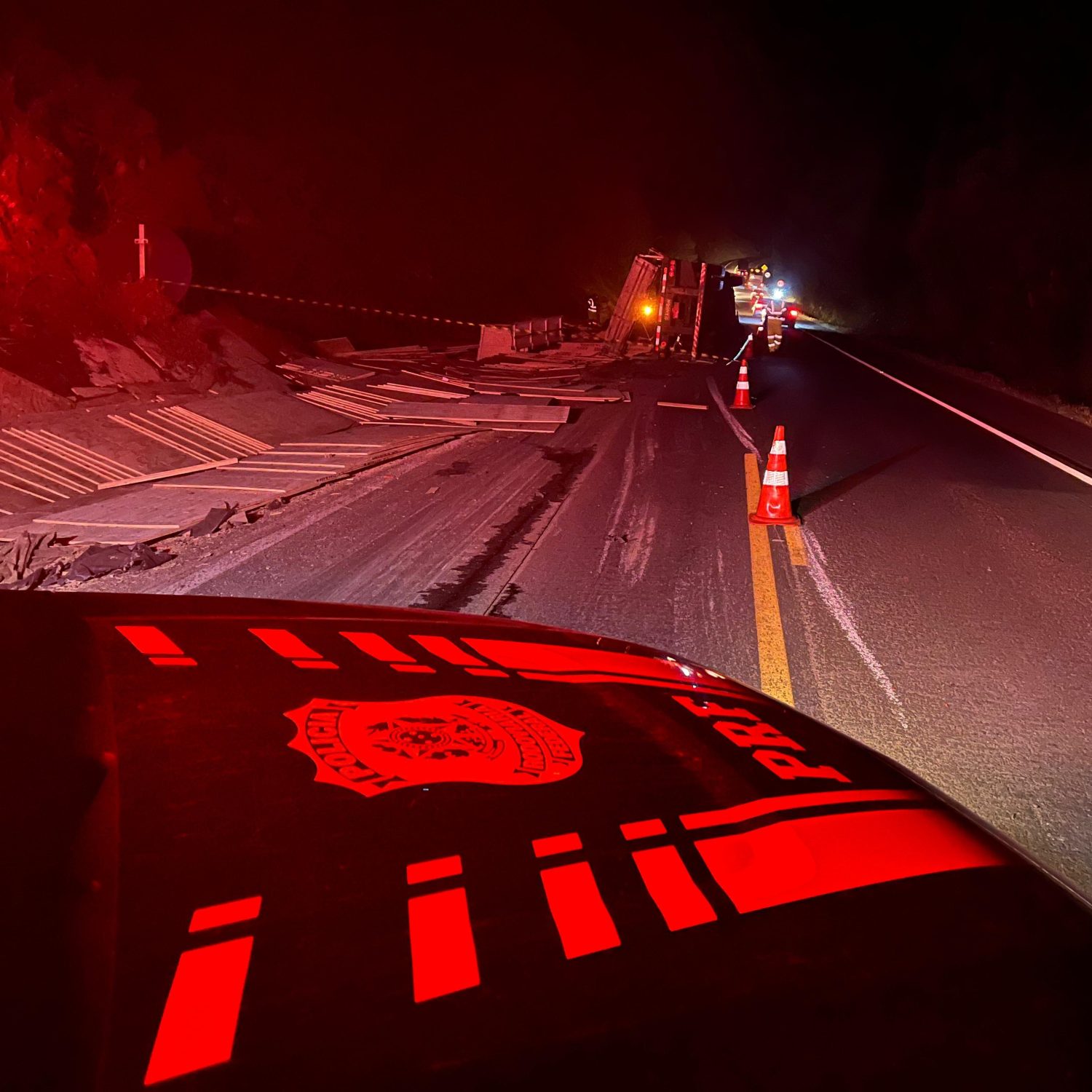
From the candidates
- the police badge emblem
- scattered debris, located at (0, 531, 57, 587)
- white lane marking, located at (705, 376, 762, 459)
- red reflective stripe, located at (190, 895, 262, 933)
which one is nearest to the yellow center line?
the police badge emblem

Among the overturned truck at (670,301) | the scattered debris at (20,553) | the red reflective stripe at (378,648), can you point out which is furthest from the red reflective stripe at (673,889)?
the overturned truck at (670,301)

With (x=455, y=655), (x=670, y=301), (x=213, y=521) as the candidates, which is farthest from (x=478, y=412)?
(x=670, y=301)

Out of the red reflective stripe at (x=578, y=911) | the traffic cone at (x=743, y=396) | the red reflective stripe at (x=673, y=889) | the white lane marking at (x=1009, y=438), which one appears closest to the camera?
the red reflective stripe at (x=578, y=911)

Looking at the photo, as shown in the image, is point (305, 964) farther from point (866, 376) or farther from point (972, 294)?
point (972, 294)

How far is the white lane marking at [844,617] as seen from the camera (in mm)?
4543

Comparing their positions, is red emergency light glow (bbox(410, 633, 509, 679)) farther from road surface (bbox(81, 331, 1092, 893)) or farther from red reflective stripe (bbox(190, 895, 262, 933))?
road surface (bbox(81, 331, 1092, 893))

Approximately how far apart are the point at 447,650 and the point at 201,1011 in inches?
60.3

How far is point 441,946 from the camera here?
4.40ft

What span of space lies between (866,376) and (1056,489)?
13.9 metres

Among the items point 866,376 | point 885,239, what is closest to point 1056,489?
point 866,376

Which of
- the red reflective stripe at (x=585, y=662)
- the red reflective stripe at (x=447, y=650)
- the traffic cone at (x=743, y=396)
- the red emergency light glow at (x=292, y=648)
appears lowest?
the traffic cone at (x=743, y=396)

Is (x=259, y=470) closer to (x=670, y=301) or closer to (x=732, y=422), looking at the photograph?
(x=732, y=422)

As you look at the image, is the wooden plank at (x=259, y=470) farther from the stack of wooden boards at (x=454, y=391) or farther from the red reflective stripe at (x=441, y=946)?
the red reflective stripe at (x=441, y=946)

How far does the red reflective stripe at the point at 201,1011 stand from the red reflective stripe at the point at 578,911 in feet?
1.51
